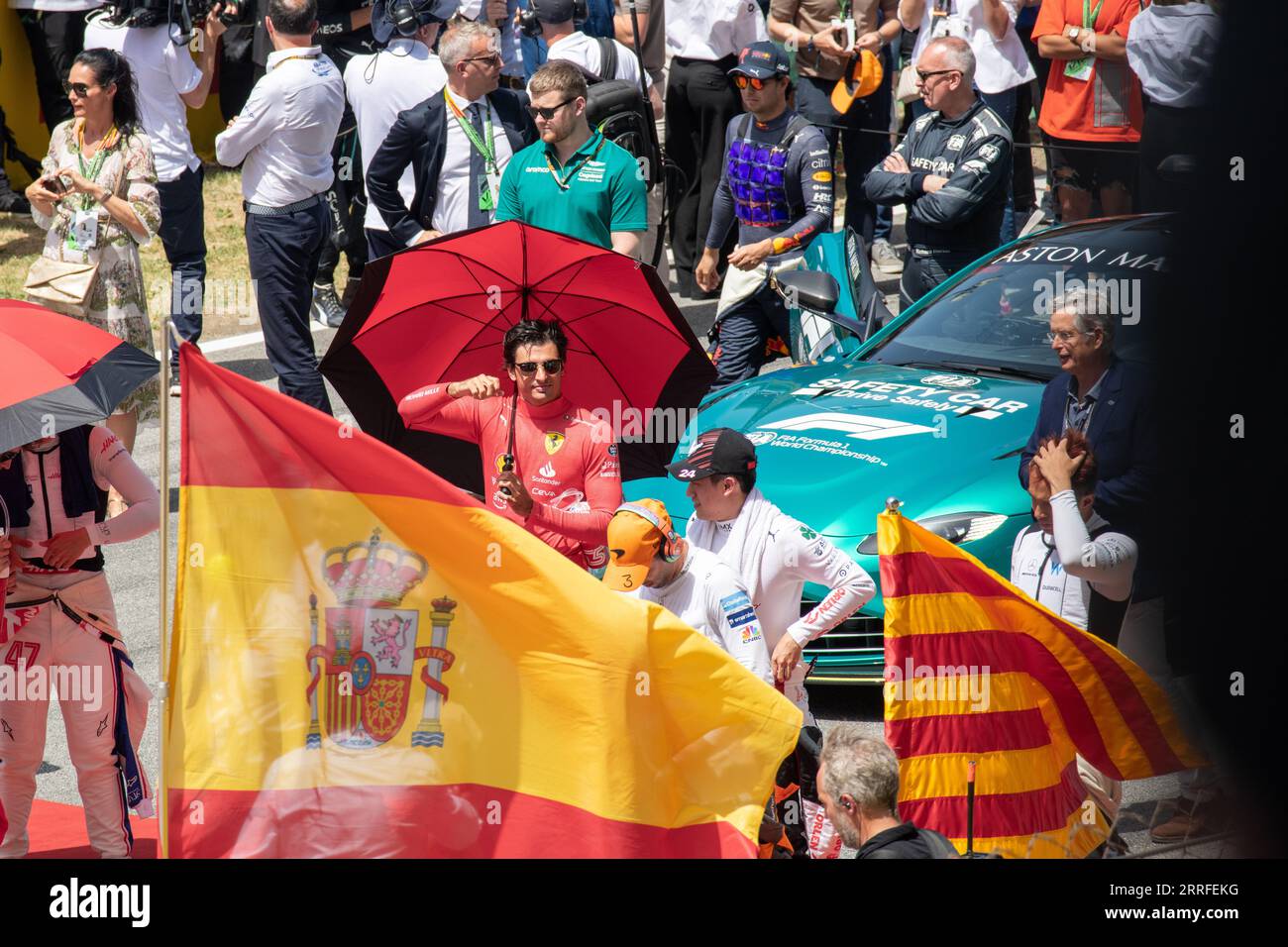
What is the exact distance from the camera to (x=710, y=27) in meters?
12.7

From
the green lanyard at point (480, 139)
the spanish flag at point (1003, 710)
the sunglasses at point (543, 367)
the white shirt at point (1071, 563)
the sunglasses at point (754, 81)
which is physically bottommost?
the spanish flag at point (1003, 710)

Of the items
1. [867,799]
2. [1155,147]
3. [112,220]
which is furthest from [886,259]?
[867,799]

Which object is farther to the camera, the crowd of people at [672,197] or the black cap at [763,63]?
the black cap at [763,63]

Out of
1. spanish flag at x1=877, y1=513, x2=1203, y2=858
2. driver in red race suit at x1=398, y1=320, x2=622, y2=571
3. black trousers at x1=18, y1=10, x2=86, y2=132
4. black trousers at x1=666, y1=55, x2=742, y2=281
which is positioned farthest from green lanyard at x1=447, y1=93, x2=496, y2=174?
black trousers at x1=18, y1=10, x2=86, y2=132

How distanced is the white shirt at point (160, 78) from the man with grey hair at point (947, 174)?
14.6 ft

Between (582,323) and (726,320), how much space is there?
8.91 feet

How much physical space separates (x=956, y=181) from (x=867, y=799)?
5.67 meters

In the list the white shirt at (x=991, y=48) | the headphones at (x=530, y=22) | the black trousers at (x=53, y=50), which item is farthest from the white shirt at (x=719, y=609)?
the black trousers at (x=53, y=50)

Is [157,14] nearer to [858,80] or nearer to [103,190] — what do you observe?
[103,190]

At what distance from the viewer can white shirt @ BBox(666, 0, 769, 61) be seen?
12.7 m

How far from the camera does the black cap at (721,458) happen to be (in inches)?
241

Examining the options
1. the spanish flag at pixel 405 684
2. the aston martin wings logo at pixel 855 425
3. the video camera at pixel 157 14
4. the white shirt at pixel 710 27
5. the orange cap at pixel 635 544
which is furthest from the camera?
the white shirt at pixel 710 27

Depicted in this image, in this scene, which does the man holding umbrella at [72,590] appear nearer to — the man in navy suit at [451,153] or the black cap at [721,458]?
the black cap at [721,458]
